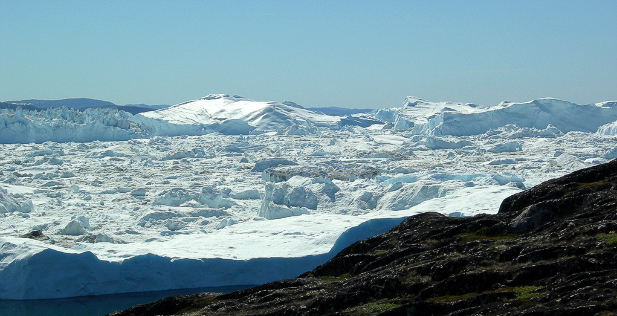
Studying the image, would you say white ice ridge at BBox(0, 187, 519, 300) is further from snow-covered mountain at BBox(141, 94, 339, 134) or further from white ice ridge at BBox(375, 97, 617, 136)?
snow-covered mountain at BBox(141, 94, 339, 134)

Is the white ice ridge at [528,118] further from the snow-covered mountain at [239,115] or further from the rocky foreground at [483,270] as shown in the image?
the rocky foreground at [483,270]

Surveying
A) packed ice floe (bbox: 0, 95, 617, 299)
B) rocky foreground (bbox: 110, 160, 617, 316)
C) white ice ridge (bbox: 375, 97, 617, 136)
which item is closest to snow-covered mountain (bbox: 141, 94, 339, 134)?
packed ice floe (bbox: 0, 95, 617, 299)

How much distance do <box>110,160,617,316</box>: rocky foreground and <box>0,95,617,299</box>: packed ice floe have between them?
814 centimetres

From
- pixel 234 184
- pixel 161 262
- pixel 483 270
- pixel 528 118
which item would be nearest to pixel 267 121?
pixel 528 118

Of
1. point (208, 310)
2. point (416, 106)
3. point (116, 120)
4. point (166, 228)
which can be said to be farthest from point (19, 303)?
point (416, 106)

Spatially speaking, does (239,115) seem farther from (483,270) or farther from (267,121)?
(483,270)

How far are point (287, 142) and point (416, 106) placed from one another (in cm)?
3669

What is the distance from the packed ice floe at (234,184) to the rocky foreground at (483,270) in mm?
8136

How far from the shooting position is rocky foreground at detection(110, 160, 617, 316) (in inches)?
237

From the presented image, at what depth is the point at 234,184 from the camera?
39.9 meters

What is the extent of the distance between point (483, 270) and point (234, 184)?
110 feet

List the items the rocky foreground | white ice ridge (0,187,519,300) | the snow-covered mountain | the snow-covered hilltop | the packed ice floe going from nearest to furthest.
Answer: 1. the rocky foreground
2. white ice ridge (0,187,519,300)
3. the packed ice floe
4. the snow-covered hilltop
5. the snow-covered mountain

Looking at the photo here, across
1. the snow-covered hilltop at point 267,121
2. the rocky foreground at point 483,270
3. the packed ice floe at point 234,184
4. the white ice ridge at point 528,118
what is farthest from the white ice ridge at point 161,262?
the white ice ridge at point 528,118

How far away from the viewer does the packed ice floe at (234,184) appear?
1823 cm
